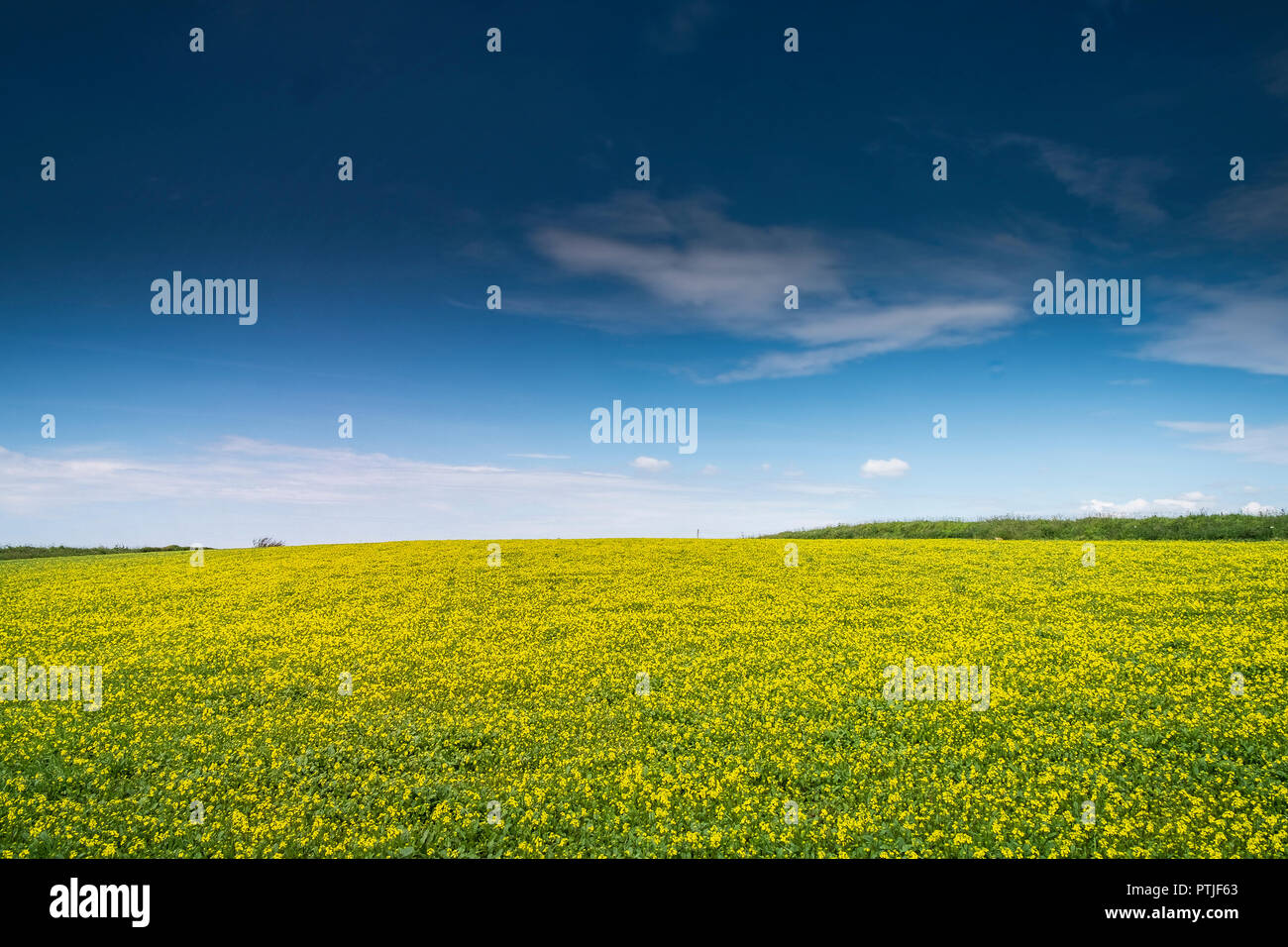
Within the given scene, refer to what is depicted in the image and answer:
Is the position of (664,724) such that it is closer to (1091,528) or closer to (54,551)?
(1091,528)

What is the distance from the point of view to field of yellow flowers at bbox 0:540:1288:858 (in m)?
12.3

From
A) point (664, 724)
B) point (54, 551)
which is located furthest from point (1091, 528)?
point (54, 551)

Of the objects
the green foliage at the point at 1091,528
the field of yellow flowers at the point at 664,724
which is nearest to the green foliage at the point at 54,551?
the field of yellow flowers at the point at 664,724

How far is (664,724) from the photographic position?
16.4m

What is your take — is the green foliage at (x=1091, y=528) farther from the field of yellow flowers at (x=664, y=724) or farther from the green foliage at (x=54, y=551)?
the green foliage at (x=54, y=551)

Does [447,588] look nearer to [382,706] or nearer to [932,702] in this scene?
[382,706]

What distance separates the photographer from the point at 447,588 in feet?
107

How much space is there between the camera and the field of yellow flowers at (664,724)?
12281 millimetres

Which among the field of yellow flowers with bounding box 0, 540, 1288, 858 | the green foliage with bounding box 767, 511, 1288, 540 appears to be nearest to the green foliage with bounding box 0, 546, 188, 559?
the field of yellow flowers with bounding box 0, 540, 1288, 858

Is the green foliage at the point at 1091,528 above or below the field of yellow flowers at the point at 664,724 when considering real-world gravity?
above
